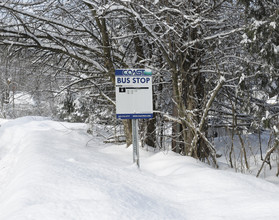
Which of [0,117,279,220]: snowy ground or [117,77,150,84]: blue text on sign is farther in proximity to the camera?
[117,77,150,84]: blue text on sign

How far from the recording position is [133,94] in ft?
17.1

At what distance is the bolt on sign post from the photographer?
203 inches

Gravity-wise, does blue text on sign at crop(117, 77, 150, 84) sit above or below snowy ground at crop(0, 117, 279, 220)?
above

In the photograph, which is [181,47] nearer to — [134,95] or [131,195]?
[134,95]

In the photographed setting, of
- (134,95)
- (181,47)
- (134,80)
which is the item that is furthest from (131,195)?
(181,47)

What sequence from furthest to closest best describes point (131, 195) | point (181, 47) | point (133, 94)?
point (181, 47)
point (133, 94)
point (131, 195)

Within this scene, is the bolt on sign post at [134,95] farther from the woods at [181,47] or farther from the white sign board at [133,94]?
the woods at [181,47]

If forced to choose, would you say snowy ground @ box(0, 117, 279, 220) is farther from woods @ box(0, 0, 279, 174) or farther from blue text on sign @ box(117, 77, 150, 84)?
woods @ box(0, 0, 279, 174)

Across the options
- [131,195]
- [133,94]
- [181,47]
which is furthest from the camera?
[181,47]

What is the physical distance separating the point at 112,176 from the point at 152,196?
82 cm

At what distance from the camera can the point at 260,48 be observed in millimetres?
6207

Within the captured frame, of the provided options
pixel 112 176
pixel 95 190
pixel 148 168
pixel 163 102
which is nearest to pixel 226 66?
pixel 163 102

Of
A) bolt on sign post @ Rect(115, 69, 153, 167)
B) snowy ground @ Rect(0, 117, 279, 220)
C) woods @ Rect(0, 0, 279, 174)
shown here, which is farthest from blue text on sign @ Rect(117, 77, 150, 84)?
snowy ground @ Rect(0, 117, 279, 220)

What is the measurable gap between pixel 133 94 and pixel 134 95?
24 millimetres
